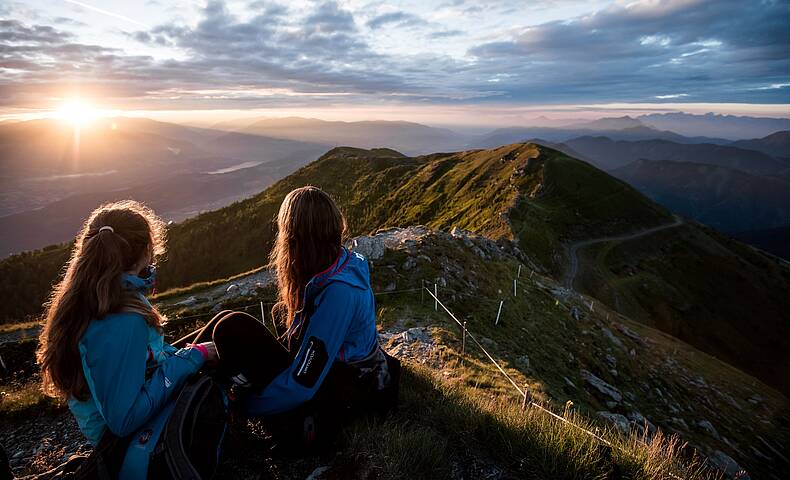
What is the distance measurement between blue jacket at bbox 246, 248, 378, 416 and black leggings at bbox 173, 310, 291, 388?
0.20 metres

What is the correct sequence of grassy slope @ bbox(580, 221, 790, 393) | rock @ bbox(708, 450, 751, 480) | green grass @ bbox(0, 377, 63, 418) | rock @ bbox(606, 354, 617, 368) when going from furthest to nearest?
grassy slope @ bbox(580, 221, 790, 393) → rock @ bbox(606, 354, 617, 368) → rock @ bbox(708, 450, 751, 480) → green grass @ bbox(0, 377, 63, 418)

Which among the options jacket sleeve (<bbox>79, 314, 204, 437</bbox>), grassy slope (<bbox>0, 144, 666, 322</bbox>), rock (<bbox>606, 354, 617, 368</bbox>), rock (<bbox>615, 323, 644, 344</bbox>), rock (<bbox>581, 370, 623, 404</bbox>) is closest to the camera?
jacket sleeve (<bbox>79, 314, 204, 437</bbox>)

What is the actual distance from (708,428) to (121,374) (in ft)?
72.4

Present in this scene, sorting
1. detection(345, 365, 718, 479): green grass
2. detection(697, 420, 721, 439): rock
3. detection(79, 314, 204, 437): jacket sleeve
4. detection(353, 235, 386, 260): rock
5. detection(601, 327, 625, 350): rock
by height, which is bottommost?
detection(697, 420, 721, 439): rock

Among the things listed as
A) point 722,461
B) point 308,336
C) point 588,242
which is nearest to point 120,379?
point 308,336

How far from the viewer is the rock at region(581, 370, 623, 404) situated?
44.4 feet

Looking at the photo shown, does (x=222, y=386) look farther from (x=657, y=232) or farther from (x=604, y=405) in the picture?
(x=657, y=232)

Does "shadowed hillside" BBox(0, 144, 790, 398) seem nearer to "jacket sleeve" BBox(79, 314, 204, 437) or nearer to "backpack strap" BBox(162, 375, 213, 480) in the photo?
"backpack strap" BBox(162, 375, 213, 480)

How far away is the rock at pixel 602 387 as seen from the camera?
44.4 feet

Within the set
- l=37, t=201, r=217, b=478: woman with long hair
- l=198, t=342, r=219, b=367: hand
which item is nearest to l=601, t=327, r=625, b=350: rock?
l=198, t=342, r=219, b=367: hand

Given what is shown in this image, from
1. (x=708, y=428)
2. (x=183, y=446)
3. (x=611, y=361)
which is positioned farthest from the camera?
(x=611, y=361)

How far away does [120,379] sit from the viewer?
9.55ft

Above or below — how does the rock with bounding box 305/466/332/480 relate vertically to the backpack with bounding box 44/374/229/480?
below

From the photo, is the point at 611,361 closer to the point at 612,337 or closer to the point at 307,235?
the point at 612,337
